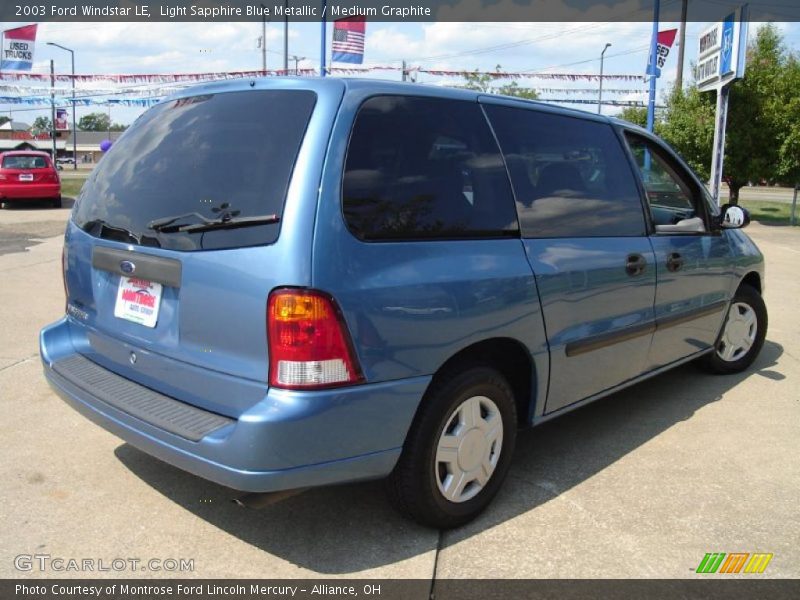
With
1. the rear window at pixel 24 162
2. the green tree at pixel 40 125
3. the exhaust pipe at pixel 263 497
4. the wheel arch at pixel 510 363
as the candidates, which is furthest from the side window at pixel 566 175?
the green tree at pixel 40 125

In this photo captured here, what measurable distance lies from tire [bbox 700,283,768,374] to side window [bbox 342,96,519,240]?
9.20ft

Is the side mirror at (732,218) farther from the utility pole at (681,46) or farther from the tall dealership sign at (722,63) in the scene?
the utility pole at (681,46)

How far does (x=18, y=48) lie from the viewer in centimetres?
2648

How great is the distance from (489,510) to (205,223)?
1.76 m

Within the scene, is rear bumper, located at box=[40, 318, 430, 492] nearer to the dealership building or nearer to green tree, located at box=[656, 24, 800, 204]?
green tree, located at box=[656, 24, 800, 204]

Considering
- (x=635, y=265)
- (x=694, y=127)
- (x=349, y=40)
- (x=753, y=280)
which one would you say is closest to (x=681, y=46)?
(x=694, y=127)

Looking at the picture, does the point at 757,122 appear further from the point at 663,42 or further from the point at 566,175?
the point at 566,175

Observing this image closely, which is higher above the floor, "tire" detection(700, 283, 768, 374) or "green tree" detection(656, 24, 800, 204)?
"green tree" detection(656, 24, 800, 204)

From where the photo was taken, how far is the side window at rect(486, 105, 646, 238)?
312 cm

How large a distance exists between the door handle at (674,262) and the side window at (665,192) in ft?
0.46

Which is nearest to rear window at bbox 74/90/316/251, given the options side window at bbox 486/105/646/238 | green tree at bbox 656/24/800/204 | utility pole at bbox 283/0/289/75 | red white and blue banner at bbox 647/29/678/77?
side window at bbox 486/105/646/238

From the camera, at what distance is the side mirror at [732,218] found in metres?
4.44

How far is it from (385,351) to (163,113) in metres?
1.56

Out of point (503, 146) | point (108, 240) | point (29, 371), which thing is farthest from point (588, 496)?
point (29, 371)
